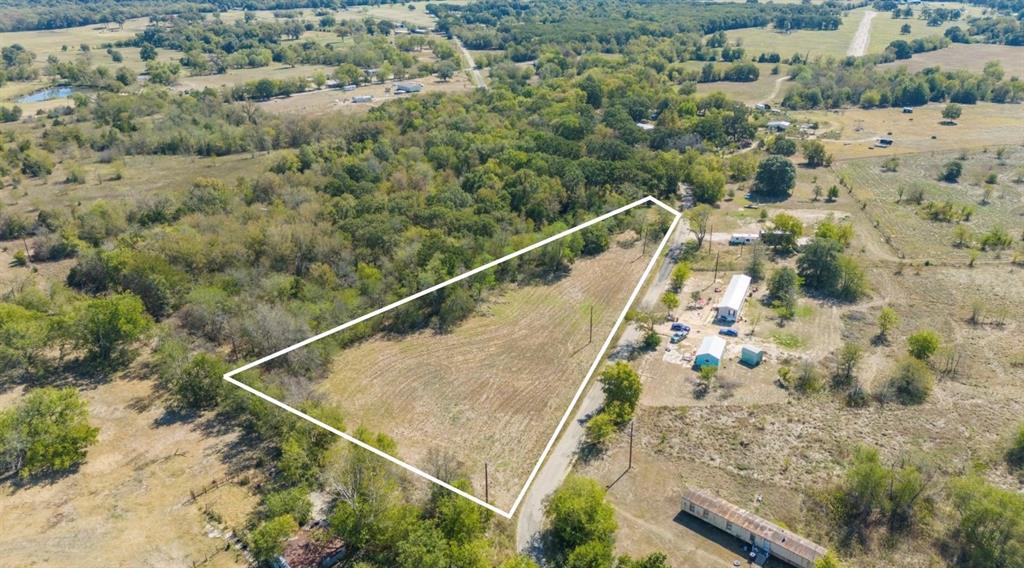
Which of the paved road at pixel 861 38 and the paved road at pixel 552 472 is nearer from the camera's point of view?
the paved road at pixel 552 472

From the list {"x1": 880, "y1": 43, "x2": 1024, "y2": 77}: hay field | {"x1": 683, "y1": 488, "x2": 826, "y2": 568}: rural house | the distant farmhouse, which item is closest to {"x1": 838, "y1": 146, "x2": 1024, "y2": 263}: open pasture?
{"x1": 683, "y1": 488, "x2": 826, "y2": 568}: rural house

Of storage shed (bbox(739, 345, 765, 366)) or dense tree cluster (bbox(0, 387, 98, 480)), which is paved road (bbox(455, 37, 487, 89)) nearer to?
storage shed (bbox(739, 345, 765, 366))

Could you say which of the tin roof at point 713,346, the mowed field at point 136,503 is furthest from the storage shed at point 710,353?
the mowed field at point 136,503

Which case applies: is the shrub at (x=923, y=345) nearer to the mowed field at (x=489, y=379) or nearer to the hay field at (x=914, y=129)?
the mowed field at (x=489, y=379)

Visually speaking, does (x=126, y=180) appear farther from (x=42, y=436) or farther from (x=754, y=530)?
(x=754, y=530)

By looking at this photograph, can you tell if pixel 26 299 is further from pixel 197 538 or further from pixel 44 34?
pixel 44 34

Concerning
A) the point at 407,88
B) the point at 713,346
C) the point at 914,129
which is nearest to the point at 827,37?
the point at 914,129

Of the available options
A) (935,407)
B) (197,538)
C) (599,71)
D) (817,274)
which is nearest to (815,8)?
(599,71)
